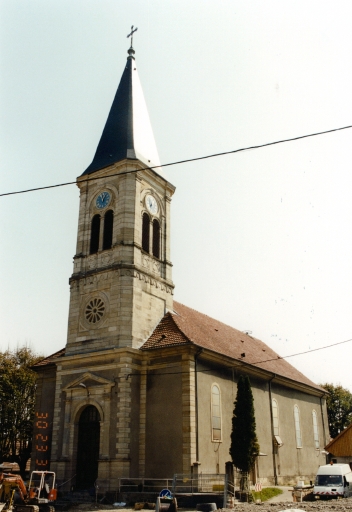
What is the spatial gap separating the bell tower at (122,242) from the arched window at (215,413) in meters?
4.56

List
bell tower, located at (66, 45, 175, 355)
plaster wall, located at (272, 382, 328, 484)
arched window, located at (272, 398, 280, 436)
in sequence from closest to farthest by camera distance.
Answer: bell tower, located at (66, 45, 175, 355), arched window, located at (272, 398, 280, 436), plaster wall, located at (272, 382, 328, 484)

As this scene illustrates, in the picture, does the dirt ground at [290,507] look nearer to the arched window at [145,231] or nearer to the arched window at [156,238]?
the arched window at [145,231]

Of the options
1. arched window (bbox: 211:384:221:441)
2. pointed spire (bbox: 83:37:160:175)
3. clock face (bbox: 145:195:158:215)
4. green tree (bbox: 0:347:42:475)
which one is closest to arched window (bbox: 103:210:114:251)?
clock face (bbox: 145:195:158:215)

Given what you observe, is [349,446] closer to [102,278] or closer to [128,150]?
[102,278]

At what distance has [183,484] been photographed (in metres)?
22.2

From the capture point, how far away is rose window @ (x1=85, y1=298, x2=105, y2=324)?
26.8 metres

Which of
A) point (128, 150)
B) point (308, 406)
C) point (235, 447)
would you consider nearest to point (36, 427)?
point (235, 447)

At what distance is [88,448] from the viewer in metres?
24.9

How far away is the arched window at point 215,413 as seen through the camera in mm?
24812

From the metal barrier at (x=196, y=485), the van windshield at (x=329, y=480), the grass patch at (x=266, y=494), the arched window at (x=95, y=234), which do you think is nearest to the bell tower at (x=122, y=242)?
the arched window at (x=95, y=234)

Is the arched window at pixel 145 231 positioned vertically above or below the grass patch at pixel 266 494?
above

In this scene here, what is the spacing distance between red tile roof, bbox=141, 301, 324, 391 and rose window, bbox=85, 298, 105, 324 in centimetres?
299

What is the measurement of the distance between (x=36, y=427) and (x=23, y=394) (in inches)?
521

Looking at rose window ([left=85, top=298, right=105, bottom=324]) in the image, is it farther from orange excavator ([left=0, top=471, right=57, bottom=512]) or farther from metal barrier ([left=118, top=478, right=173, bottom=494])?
orange excavator ([left=0, top=471, right=57, bottom=512])
